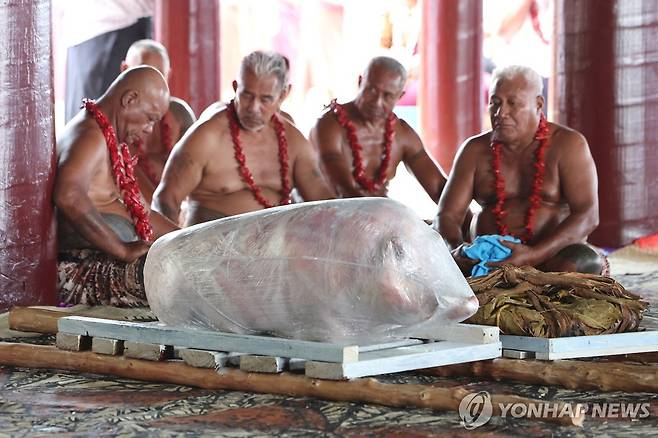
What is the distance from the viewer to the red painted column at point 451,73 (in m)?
11.4

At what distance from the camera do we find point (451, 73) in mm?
11516

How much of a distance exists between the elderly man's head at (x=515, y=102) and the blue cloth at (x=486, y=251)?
1.95 ft

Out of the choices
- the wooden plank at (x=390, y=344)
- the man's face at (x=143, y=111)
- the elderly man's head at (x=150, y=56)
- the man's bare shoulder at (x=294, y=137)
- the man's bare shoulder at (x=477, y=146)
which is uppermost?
the elderly man's head at (x=150, y=56)

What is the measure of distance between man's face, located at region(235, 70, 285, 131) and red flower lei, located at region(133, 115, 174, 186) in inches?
45.0

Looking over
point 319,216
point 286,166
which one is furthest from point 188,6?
point 319,216

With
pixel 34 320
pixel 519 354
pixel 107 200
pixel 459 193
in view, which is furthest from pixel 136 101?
pixel 519 354

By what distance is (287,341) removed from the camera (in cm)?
360

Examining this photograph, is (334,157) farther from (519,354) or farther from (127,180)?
(519,354)

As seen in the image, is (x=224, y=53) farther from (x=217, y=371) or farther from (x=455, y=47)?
(x=217, y=371)

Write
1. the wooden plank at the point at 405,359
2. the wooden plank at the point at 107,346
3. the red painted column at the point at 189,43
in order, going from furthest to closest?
the red painted column at the point at 189,43
the wooden plank at the point at 107,346
the wooden plank at the point at 405,359

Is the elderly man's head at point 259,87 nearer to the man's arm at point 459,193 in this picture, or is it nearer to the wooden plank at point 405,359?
the man's arm at point 459,193

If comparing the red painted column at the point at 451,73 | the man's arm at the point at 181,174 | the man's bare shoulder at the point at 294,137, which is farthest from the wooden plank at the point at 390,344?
the red painted column at the point at 451,73

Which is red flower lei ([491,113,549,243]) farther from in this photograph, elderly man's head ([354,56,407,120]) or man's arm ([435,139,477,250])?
elderly man's head ([354,56,407,120])

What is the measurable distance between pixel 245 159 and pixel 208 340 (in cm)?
237
